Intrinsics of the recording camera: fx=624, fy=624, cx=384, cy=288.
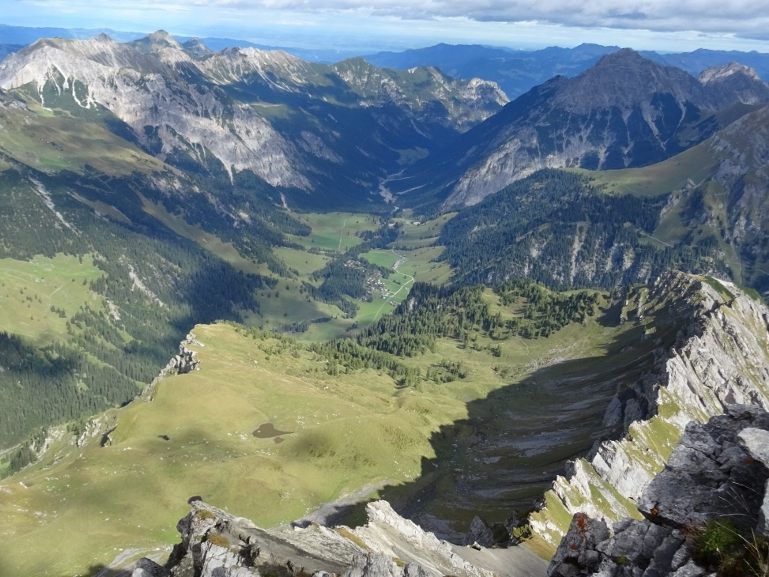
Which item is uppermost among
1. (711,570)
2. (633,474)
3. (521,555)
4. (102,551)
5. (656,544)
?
(711,570)

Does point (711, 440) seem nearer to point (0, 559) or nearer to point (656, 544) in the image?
point (656, 544)

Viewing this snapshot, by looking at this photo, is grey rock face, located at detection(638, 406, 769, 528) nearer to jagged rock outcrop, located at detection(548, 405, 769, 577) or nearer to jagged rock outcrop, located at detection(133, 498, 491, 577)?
jagged rock outcrop, located at detection(548, 405, 769, 577)

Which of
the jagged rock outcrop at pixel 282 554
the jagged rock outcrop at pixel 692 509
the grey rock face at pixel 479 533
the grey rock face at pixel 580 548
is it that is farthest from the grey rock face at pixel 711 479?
the grey rock face at pixel 479 533

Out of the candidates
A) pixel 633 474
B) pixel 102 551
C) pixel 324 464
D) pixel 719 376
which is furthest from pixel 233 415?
pixel 719 376

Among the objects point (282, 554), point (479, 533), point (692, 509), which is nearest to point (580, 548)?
point (692, 509)

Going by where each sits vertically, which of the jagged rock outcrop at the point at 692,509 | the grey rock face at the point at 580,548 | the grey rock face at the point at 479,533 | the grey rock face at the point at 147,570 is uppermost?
the jagged rock outcrop at the point at 692,509

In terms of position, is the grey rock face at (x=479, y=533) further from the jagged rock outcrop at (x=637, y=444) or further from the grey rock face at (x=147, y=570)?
the grey rock face at (x=147, y=570)
